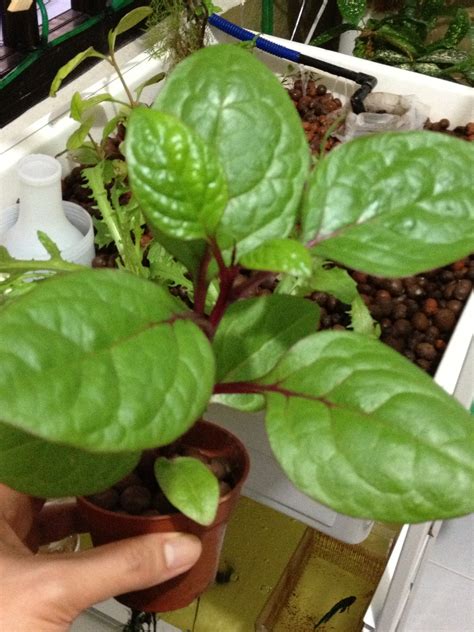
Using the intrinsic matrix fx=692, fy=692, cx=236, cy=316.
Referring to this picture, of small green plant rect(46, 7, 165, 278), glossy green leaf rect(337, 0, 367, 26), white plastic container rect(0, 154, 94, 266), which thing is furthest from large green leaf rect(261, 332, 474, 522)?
glossy green leaf rect(337, 0, 367, 26)

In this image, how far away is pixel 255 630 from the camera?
3.11ft

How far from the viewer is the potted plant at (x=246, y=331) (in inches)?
12.1

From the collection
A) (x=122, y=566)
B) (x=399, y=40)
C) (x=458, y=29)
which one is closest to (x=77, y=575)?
(x=122, y=566)

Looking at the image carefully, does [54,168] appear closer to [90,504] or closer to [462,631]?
[90,504]

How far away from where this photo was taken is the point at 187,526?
49 centimetres

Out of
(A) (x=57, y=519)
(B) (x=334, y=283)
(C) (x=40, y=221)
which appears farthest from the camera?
(C) (x=40, y=221)

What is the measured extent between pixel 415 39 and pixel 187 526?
4.99 feet

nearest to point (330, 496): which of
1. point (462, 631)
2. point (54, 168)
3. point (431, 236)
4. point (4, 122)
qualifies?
point (431, 236)

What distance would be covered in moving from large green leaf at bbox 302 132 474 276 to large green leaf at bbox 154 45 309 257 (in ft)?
0.08

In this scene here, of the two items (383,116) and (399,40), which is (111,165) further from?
(399,40)

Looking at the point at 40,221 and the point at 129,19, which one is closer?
the point at 40,221

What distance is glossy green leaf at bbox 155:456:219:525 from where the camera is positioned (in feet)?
1.33

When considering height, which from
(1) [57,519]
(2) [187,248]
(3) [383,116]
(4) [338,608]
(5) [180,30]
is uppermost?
(2) [187,248]

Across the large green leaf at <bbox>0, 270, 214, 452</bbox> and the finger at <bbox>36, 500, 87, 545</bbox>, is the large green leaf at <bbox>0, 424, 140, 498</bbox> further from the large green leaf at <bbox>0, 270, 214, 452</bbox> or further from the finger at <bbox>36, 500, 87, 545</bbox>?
the finger at <bbox>36, 500, 87, 545</bbox>
